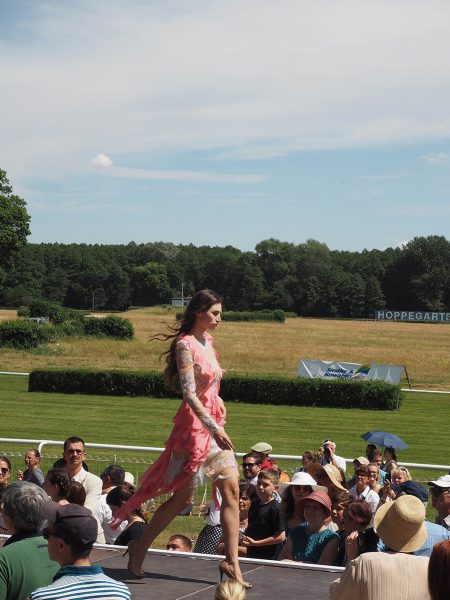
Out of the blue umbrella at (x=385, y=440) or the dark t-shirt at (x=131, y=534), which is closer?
the dark t-shirt at (x=131, y=534)

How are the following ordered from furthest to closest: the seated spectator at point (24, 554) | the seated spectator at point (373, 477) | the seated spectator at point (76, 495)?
the seated spectator at point (373, 477) → the seated spectator at point (76, 495) → the seated spectator at point (24, 554)

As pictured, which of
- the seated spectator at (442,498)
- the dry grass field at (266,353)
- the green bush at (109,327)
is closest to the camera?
the seated spectator at (442,498)

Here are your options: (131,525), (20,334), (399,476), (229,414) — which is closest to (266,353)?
(20,334)

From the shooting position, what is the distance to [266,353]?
59.7 metres

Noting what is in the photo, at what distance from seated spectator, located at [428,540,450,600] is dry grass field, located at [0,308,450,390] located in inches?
1659

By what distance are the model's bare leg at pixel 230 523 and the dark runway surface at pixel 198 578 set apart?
0.60ft

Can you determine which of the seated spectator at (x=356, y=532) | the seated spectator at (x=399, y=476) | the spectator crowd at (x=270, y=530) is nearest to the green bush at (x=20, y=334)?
the spectator crowd at (x=270, y=530)

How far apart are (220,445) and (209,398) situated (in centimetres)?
35

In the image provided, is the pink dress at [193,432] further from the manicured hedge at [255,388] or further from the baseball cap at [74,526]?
the manicured hedge at [255,388]

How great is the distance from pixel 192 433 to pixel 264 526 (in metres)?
2.44

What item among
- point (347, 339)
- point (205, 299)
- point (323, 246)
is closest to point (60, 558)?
point (205, 299)

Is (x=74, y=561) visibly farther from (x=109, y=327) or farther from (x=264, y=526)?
(x=109, y=327)

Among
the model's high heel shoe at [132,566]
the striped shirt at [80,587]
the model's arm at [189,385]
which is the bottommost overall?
the model's high heel shoe at [132,566]

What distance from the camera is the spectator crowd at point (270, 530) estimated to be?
4199mm
